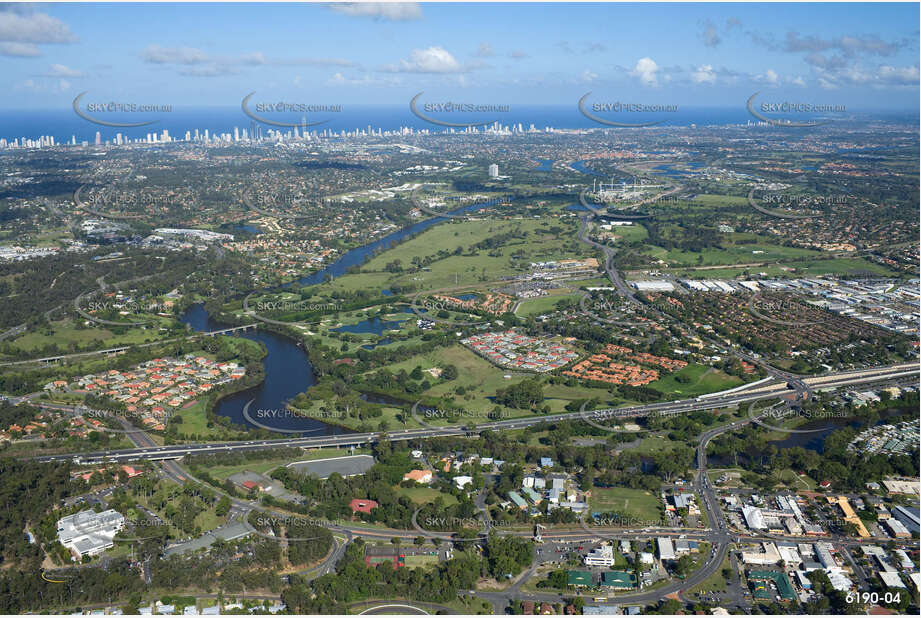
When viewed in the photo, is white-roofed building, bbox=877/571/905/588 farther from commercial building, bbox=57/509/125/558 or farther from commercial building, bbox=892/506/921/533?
commercial building, bbox=57/509/125/558

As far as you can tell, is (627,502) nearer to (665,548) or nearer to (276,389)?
(665,548)

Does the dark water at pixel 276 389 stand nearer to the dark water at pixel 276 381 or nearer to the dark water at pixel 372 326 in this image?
the dark water at pixel 276 381

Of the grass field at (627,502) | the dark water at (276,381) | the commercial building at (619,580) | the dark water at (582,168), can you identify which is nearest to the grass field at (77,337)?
the dark water at (276,381)

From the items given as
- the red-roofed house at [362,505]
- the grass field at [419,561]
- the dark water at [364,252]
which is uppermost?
the dark water at [364,252]

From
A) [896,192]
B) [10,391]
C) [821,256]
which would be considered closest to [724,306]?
[821,256]

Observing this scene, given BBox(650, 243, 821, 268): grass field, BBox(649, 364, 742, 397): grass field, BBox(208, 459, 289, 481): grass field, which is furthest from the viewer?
BBox(650, 243, 821, 268): grass field

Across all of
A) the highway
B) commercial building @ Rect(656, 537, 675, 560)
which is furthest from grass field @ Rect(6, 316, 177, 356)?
commercial building @ Rect(656, 537, 675, 560)

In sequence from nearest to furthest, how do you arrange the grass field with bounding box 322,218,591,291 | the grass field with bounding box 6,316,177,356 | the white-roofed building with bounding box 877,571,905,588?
the white-roofed building with bounding box 877,571,905,588 → the grass field with bounding box 6,316,177,356 → the grass field with bounding box 322,218,591,291

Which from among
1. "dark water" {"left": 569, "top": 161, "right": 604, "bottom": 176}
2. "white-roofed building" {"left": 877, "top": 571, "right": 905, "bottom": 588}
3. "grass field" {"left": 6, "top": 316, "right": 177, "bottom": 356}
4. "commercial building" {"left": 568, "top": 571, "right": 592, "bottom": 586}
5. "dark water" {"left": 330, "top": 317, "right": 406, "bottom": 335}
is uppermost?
"dark water" {"left": 569, "top": 161, "right": 604, "bottom": 176}
